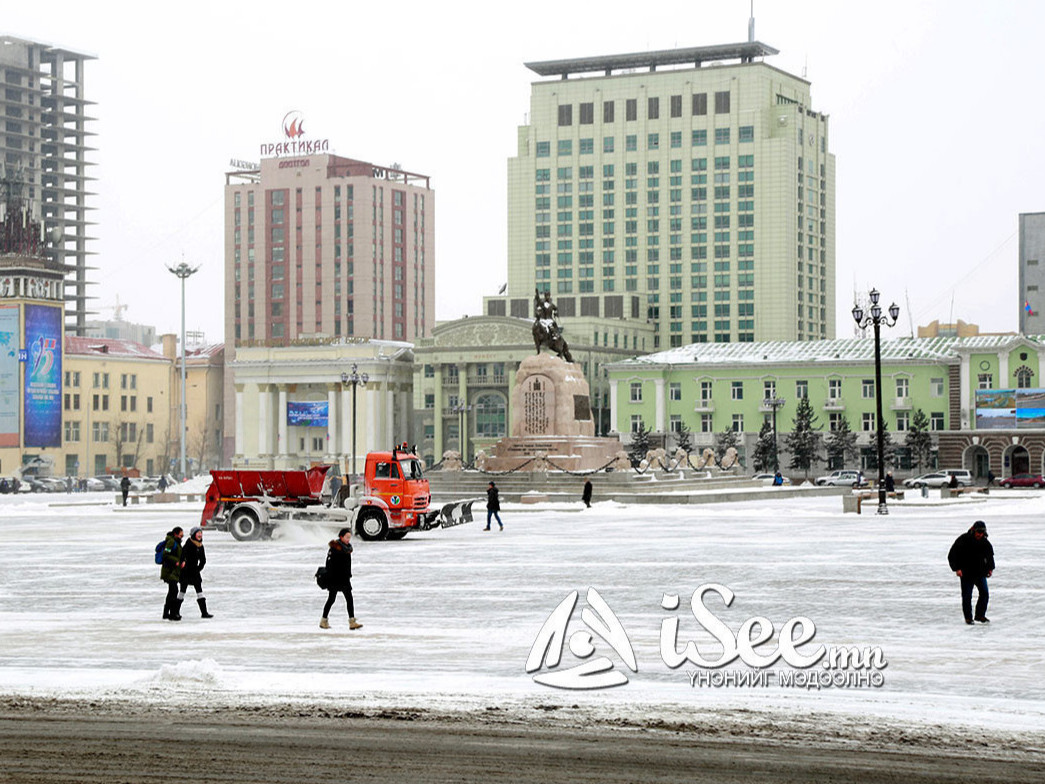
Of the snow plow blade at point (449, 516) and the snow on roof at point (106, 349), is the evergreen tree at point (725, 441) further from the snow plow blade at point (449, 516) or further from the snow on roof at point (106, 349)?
the snow plow blade at point (449, 516)

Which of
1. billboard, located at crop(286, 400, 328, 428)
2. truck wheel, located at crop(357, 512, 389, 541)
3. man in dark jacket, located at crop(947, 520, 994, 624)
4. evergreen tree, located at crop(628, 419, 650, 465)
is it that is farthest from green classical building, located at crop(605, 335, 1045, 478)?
man in dark jacket, located at crop(947, 520, 994, 624)

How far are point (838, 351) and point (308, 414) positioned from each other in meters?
58.9

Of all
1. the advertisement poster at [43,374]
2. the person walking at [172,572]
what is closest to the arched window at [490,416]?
the advertisement poster at [43,374]

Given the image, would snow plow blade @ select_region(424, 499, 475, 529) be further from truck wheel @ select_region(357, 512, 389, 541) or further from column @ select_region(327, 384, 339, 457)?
column @ select_region(327, 384, 339, 457)

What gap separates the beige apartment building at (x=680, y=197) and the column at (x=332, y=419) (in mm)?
23995

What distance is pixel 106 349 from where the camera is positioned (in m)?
150

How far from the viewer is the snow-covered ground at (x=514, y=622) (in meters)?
14.6

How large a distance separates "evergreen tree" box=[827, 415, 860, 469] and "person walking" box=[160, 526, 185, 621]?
310 ft

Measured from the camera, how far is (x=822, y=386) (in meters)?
117

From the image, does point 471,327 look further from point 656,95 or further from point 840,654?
point 840,654

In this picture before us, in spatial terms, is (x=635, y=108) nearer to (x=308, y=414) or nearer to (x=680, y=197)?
(x=680, y=197)

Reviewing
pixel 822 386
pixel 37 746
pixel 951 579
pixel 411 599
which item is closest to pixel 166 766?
pixel 37 746

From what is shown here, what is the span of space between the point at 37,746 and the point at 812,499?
62401 millimetres

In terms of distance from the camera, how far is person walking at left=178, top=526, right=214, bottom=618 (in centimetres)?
2128
